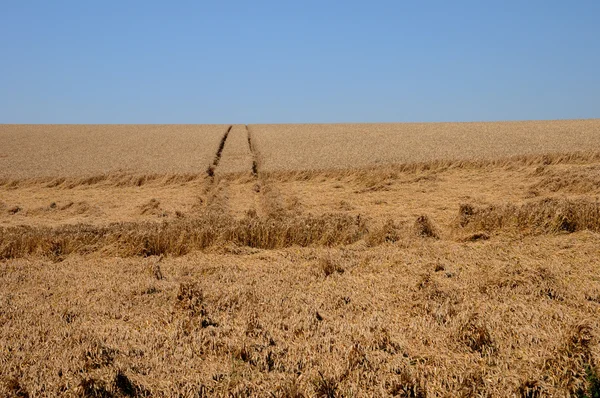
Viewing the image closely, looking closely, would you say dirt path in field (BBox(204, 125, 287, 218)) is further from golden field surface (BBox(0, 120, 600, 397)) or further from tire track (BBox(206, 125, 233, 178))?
golden field surface (BBox(0, 120, 600, 397))

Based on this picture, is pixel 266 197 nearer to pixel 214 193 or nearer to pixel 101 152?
pixel 214 193

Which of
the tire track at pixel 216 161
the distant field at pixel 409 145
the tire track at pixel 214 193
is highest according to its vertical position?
the distant field at pixel 409 145

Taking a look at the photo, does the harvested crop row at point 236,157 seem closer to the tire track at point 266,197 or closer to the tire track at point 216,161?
the tire track at point 216,161

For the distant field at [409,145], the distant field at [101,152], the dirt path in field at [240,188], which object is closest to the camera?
the dirt path in field at [240,188]

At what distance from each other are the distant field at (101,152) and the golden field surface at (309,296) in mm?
5956

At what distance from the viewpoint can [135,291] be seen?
7.07m

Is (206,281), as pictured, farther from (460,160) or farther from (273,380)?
(460,160)

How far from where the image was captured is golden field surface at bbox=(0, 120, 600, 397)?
4.43m

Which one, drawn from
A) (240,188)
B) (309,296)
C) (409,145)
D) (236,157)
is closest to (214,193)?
(240,188)

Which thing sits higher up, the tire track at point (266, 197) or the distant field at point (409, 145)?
the distant field at point (409, 145)

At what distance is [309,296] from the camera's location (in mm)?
6691

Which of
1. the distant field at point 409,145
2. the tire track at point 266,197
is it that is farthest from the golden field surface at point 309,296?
the distant field at point 409,145

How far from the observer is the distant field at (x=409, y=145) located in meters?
24.6

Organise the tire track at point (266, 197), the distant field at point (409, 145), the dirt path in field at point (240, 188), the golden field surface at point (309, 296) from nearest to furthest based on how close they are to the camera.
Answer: the golden field surface at point (309, 296) < the tire track at point (266, 197) < the dirt path in field at point (240, 188) < the distant field at point (409, 145)
